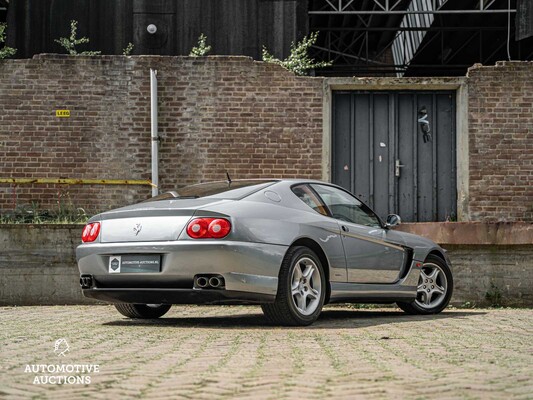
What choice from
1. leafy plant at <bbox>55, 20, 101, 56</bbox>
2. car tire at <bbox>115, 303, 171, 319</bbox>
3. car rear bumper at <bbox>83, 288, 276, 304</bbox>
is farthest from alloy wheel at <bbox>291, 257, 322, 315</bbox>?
leafy plant at <bbox>55, 20, 101, 56</bbox>

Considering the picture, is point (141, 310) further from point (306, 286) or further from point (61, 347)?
point (61, 347)

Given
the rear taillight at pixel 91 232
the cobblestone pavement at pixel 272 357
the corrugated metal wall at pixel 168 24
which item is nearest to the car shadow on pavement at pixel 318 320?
the cobblestone pavement at pixel 272 357

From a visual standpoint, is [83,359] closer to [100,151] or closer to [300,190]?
[300,190]

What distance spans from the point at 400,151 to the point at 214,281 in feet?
29.2

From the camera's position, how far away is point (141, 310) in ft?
31.7

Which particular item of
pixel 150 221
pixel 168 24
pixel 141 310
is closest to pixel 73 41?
pixel 168 24

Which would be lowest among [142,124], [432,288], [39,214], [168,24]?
[432,288]

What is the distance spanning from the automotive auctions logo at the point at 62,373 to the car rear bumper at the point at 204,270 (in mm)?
2417

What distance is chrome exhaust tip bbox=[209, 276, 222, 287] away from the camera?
8172 mm

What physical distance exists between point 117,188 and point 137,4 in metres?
4.53

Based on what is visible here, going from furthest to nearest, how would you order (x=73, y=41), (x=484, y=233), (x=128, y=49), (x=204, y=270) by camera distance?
(x=73, y=41) → (x=128, y=49) → (x=484, y=233) → (x=204, y=270)

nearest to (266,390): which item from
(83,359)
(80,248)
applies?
(83,359)

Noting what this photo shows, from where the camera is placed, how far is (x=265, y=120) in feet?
52.1

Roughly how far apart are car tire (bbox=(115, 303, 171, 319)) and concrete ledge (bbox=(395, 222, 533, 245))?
14.5ft
